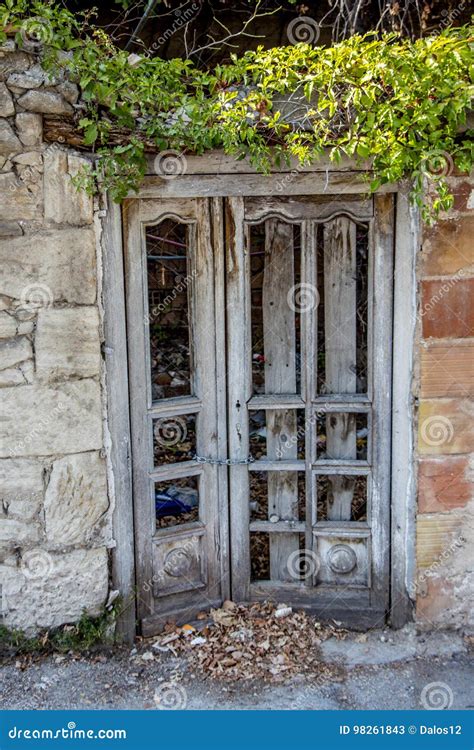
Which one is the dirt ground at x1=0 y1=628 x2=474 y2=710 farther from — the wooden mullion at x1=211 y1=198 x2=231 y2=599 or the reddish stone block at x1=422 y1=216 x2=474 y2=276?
the reddish stone block at x1=422 y1=216 x2=474 y2=276

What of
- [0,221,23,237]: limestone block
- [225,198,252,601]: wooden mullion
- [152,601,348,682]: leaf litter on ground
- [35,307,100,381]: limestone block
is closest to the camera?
[0,221,23,237]: limestone block

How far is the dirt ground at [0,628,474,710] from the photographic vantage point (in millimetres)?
3459

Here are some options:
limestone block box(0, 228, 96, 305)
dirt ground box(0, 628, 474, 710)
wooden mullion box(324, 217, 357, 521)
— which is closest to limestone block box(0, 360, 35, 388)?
limestone block box(0, 228, 96, 305)

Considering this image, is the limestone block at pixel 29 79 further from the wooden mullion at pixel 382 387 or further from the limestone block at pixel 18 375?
the wooden mullion at pixel 382 387

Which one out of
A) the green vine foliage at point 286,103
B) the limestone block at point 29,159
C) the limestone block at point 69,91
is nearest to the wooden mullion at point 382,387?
the green vine foliage at point 286,103

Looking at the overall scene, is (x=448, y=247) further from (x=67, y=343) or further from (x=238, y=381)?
(x=67, y=343)

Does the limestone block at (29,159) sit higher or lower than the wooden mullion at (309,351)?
higher

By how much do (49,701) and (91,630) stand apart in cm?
42

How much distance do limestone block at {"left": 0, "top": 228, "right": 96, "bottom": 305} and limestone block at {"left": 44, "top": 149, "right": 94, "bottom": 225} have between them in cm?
8

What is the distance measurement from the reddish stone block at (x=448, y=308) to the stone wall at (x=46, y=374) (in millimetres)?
1706

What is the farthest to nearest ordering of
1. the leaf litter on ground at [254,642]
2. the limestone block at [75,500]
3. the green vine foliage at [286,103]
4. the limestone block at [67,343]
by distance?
the leaf litter on ground at [254,642]
the limestone block at [75,500]
the limestone block at [67,343]
the green vine foliage at [286,103]

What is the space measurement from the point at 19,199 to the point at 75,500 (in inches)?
61.0

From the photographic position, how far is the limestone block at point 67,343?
11.4 ft

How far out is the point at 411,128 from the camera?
3.21m
